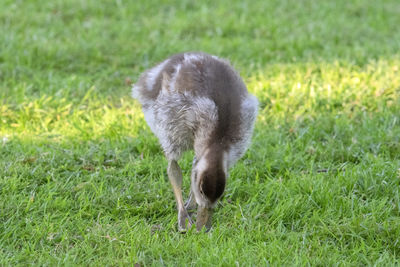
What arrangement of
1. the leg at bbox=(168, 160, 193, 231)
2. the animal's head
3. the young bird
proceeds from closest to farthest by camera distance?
the animal's head < the young bird < the leg at bbox=(168, 160, 193, 231)

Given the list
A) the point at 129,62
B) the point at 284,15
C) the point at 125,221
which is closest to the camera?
the point at 125,221

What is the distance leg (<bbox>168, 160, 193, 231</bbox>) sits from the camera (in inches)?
213

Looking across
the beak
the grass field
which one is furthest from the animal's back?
the grass field

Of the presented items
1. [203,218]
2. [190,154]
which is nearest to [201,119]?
[203,218]

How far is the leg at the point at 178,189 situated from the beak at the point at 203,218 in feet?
0.74

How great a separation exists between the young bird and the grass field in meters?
0.42

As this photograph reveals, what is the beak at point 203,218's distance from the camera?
5035mm

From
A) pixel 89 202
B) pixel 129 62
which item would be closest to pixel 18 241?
pixel 89 202

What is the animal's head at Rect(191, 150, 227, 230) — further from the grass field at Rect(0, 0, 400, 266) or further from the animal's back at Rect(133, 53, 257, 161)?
the grass field at Rect(0, 0, 400, 266)

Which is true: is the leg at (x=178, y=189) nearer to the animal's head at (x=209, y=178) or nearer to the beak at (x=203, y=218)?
the beak at (x=203, y=218)

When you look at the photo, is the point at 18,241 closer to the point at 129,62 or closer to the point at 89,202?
the point at 89,202

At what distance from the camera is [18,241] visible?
499 centimetres

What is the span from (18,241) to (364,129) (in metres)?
4.10

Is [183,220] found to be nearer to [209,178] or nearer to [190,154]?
[209,178]
